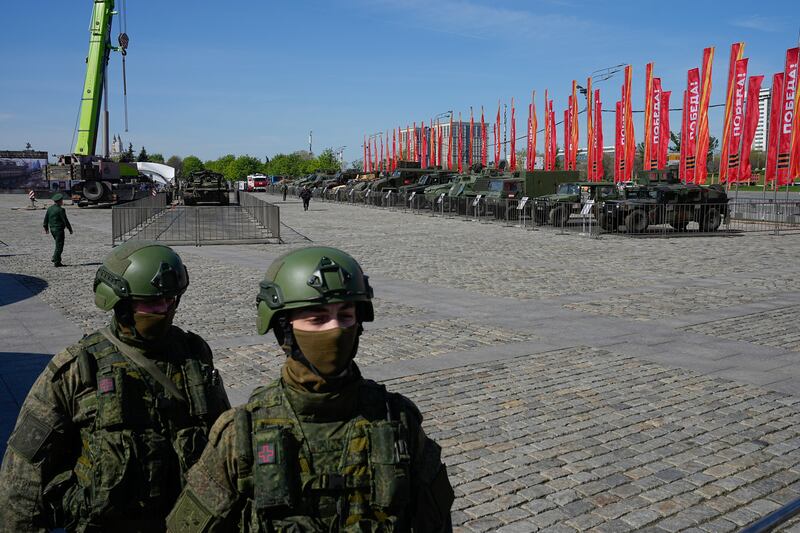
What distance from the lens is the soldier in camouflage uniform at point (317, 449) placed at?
2.12 meters

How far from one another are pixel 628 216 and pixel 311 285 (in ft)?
77.6

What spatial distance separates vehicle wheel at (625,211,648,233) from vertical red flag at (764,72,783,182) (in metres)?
6.40

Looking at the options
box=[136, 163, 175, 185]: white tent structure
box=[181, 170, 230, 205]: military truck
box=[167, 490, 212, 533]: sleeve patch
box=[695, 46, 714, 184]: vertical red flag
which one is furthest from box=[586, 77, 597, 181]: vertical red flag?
box=[136, 163, 175, 185]: white tent structure

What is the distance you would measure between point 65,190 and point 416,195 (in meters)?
22.5

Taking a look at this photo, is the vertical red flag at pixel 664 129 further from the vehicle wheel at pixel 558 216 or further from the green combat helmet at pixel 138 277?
the green combat helmet at pixel 138 277

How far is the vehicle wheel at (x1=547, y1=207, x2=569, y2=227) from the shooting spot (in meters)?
27.7

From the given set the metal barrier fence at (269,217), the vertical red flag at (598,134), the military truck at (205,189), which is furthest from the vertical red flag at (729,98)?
the military truck at (205,189)

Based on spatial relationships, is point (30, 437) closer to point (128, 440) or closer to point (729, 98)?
point (128, 440)

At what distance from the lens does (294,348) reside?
2252mm

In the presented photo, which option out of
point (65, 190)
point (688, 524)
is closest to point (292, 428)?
point (688, 524)

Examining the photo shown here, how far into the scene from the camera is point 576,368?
812 cm

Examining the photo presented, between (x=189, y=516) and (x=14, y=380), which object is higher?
(x=189, y=516)

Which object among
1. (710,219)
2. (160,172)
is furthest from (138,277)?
(160,172)

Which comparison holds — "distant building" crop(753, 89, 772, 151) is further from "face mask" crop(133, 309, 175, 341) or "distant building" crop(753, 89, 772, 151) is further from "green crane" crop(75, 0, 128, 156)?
"green crane" crop(75, 0, 128, 156)
